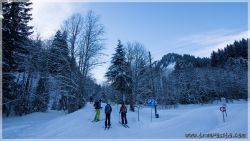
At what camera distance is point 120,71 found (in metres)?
40.3

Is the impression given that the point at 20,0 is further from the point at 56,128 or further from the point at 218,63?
the point at 218,63

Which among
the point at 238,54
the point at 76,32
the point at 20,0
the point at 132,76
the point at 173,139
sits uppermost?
the point at 238,54

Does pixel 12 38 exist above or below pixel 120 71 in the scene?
above

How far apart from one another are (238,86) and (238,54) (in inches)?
955

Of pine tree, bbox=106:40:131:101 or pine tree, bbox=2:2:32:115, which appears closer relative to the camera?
pine tree, bbox=2:2:32:115

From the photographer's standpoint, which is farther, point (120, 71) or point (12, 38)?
point (120, 71)

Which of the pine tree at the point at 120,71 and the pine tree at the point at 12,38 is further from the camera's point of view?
the pine tree at the point at 120,71

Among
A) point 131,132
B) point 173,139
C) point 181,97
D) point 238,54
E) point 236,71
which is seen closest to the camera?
point 173,139

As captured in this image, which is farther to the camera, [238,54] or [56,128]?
[238,54]

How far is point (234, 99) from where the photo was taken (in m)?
72.1

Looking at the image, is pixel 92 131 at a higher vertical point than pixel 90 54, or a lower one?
lower

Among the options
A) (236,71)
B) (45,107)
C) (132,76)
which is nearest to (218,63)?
(236,71)

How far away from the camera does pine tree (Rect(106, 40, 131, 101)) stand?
40.2 meters

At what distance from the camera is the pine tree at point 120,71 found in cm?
4018
